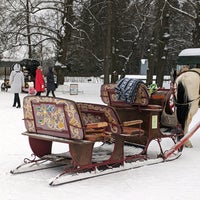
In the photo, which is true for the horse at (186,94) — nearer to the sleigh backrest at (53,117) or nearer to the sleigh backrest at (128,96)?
the sleigh backrest at (128,96)

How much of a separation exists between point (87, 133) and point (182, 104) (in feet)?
10.8

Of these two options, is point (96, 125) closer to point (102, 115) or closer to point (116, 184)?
point (102, 115)

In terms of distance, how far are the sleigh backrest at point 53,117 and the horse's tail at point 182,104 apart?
359 cm

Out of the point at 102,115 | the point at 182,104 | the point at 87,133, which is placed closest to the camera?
the point at 87,133

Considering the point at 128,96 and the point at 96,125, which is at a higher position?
the point at 128,96

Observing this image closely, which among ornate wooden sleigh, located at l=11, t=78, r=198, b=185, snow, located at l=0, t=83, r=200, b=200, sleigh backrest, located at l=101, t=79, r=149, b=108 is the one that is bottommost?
snow, located at l=0, t=83, r=200, b=200

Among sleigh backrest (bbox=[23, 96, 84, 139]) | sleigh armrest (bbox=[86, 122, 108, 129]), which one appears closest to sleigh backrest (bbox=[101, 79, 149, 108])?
sleigh armrest (bbox=[86, 122, 108, 129])

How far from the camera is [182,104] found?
9.28m

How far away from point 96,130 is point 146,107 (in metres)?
1.49

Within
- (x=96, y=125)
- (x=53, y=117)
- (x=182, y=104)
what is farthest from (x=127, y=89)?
(x=182, y=104)

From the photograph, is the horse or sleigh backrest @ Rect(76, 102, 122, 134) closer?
sleigh backrest @ Rect(76, 102, 122, 134)

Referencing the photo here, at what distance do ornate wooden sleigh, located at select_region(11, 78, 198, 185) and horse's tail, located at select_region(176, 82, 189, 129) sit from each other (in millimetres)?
1331

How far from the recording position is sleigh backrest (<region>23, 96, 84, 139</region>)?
624 centimetres

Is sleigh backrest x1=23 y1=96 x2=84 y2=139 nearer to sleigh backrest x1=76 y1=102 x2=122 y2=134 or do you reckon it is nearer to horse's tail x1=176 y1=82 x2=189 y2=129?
sleigh backrest x1=76 y1=102 x2=122 y2=134
